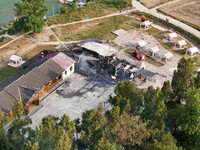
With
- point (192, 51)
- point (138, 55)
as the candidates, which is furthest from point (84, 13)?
point (192, 51)

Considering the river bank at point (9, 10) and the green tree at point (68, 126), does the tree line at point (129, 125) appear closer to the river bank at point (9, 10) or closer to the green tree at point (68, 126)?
the green tree at point (68, 126)

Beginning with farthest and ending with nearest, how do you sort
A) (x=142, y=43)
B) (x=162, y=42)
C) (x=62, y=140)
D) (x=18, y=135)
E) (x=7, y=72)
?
(x=162, y=42) → (x=142, y=43) → (x=7, y=72) → (x=18, y=135) → (x=62, y=140)

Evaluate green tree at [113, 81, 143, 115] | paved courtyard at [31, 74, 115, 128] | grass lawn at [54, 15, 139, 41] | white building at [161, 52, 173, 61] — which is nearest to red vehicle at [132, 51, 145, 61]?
white building at [161, 52, 173, 61]

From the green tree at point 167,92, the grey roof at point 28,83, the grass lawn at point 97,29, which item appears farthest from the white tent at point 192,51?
the green tree at point 167,92

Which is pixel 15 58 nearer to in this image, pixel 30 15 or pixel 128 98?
pixel 30 15

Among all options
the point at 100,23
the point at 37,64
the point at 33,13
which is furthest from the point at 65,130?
the point at 100,23

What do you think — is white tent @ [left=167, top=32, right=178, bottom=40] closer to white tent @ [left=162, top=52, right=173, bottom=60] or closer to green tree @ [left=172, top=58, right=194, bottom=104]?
white tent @ [left=162, top=52, right=173, bottom=60]
